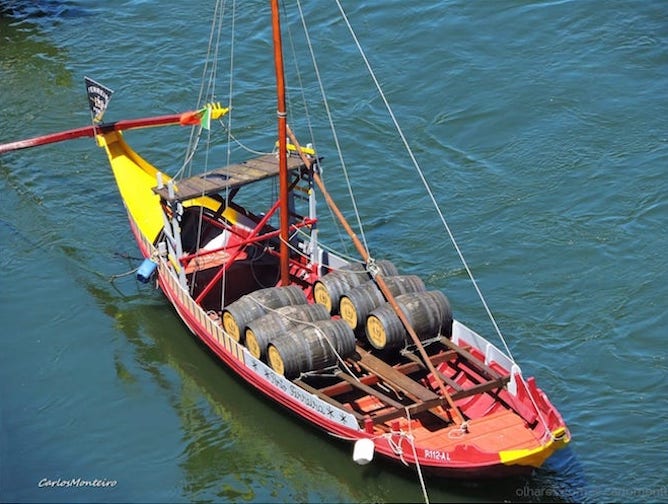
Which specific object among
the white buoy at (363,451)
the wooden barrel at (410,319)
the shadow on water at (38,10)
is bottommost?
the white buoy at (363,451)

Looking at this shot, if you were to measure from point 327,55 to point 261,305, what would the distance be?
625 inches

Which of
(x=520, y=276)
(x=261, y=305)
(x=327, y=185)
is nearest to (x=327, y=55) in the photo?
(x=327, y=185)

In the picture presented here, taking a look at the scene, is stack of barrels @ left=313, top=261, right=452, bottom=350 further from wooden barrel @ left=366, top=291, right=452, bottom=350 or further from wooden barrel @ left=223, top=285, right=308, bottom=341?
wooden barrel @ left=223, top=285, right=308, bottom=341

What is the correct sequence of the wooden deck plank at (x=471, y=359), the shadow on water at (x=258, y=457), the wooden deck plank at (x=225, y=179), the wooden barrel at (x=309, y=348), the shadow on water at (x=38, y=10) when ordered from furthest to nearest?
the shadow on water at (x=38, y=10)
the wooden deck plank at (x=225, y=179)
the wooden barrel at (x=309, y=348)
the wooden deck plank at (x=471, y=359)
the shadow on water at (x=258, y=457)

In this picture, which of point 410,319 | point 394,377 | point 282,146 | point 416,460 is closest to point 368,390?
point 394,377

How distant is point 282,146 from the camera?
22.8m

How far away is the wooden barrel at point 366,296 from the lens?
22484 millimetres

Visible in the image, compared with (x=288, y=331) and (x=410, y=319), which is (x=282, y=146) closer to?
(x=288, y=331)

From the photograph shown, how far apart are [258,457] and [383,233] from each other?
8260 millimetres

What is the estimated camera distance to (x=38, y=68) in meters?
37.8

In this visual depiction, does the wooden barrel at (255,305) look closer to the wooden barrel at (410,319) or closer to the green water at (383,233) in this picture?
the wooden barrel at (410,319)

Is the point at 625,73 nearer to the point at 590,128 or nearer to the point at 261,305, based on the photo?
the point at 590,128

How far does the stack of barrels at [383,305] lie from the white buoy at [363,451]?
243 centimetres

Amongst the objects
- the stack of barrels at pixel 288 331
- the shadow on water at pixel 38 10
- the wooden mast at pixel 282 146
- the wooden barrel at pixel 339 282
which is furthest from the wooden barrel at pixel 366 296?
the shadow on water at pixel 38 10
